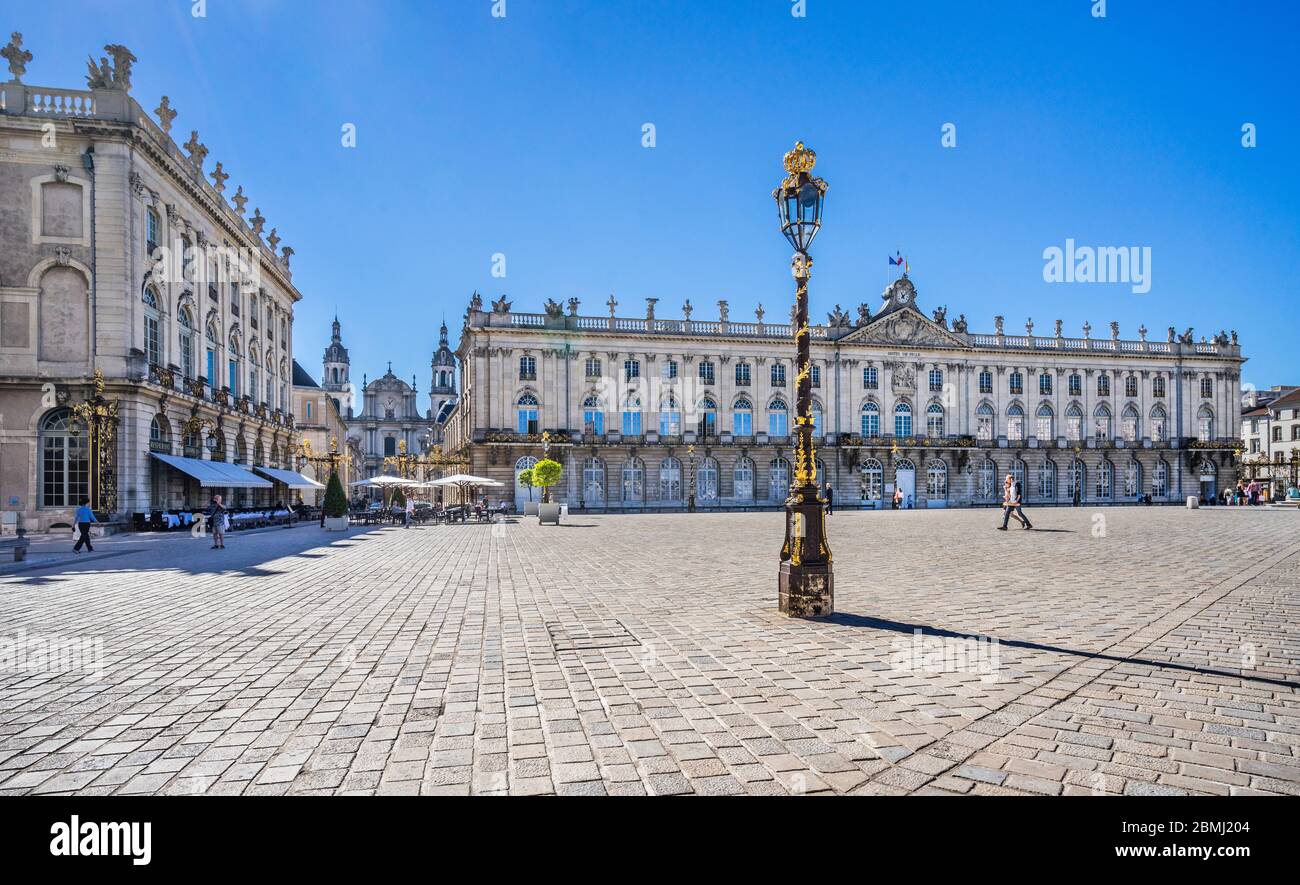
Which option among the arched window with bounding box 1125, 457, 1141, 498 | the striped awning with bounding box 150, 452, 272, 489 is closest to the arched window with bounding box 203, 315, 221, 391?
the striped awning with bounding box 150, 452, 272, 489

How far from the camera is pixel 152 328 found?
2683 centimetres

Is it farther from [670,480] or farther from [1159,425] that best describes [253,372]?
[1159,425]

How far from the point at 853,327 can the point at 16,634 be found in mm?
54590

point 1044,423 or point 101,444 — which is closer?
point 101,444

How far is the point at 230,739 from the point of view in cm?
394

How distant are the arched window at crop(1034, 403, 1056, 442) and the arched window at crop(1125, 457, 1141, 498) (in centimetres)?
775

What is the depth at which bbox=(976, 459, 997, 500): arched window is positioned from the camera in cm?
5728

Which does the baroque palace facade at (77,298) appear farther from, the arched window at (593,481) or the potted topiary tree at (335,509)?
the arched window at (593,481)

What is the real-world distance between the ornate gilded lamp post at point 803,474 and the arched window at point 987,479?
54.4m

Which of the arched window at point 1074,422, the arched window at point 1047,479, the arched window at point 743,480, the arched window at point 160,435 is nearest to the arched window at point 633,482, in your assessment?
the arched window at point 743,480

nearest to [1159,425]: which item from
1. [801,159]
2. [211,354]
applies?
[801,159]

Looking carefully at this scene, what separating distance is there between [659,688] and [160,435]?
2933cm
